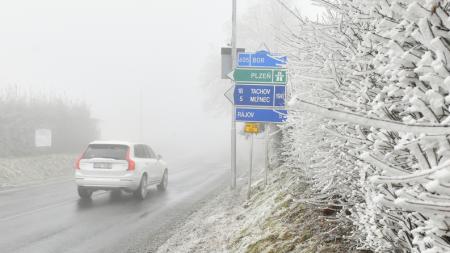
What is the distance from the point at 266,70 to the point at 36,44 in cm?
10787

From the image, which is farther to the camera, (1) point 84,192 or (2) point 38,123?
(2) point 38,123

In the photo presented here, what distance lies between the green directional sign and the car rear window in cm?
402

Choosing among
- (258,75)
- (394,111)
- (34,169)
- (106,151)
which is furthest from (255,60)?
(34,169)

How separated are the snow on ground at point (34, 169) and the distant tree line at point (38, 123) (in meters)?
0.77

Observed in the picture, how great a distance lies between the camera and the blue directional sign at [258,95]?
10891 millimetres

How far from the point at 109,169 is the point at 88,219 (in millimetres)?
2880

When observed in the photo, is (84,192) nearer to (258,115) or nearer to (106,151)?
(106,151)

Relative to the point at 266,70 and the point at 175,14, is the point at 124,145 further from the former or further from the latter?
the point at 175,14

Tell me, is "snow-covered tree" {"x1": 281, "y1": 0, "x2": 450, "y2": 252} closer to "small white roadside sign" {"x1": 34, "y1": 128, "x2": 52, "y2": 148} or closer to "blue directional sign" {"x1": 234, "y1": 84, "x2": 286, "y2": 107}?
"blue directional sign" {"x1": 234, "y1": 84, "x2": 286, "y2": 107}

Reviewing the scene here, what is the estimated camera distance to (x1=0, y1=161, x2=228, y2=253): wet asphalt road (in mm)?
7430

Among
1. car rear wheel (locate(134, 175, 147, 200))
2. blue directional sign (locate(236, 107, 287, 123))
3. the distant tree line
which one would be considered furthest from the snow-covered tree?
the distant tree line

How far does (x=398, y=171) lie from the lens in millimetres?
1646

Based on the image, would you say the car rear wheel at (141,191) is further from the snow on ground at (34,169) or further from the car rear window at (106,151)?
the snow on ground at (34,169)

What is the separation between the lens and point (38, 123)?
2319 centimetres
